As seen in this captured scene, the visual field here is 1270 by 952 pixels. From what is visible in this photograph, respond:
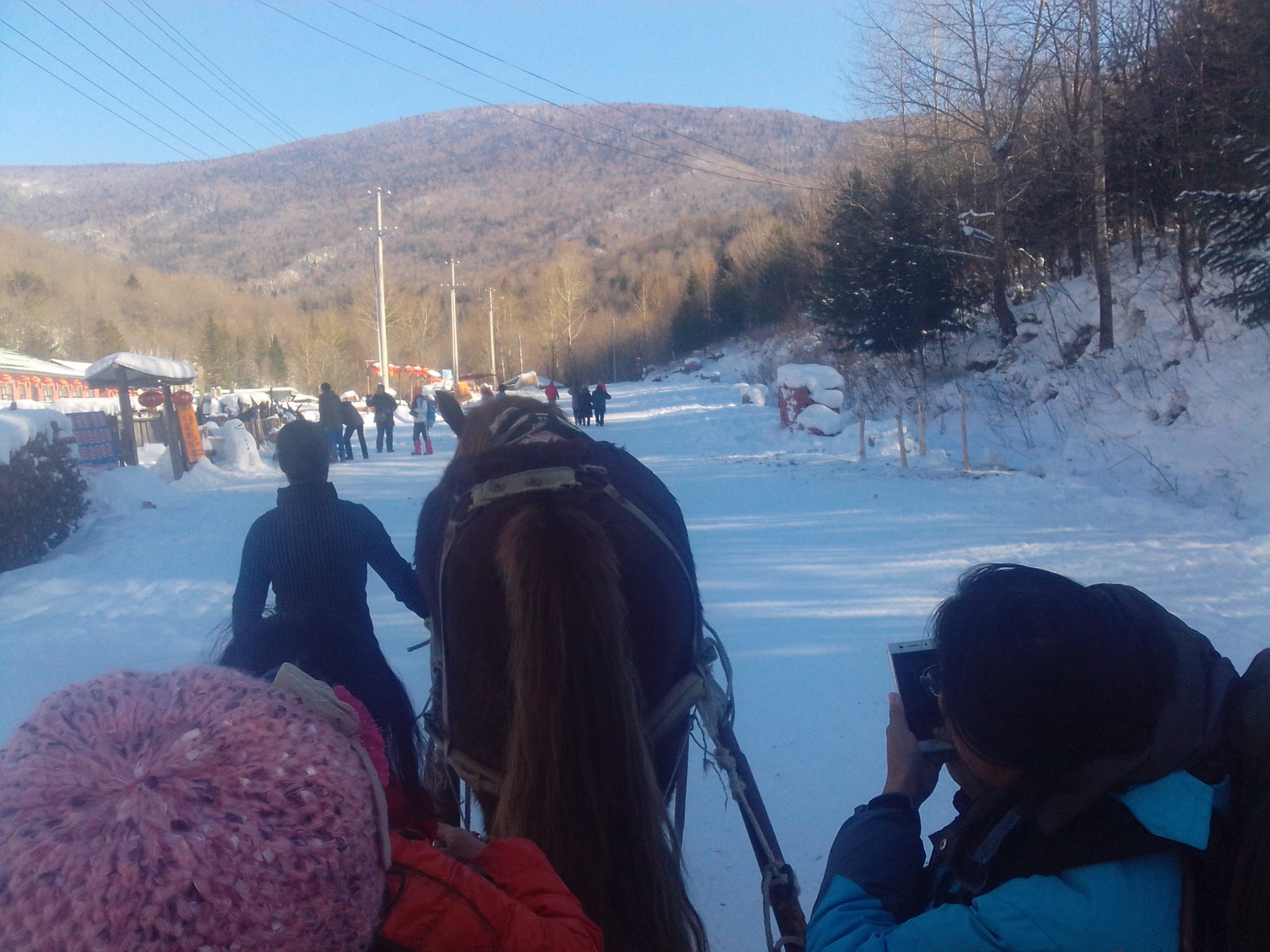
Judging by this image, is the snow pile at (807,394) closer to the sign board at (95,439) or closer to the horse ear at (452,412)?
the sign board at (95,439)

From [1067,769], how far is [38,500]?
1006 cm

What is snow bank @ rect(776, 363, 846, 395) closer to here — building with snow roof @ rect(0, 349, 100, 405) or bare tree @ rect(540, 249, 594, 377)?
building with snow roof @ rect(0, 349, 100, 405)

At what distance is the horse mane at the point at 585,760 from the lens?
1787 millimetres

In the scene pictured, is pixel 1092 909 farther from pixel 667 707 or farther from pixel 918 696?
pixel 667 707

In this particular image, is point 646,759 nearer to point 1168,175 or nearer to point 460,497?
point 460,497

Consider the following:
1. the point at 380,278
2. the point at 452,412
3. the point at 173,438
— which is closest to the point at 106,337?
the point at 380,278

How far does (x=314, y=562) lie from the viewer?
9.50 feet

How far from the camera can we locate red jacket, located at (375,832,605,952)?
1017 mm

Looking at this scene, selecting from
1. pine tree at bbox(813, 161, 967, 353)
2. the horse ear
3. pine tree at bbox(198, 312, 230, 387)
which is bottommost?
the horse ear

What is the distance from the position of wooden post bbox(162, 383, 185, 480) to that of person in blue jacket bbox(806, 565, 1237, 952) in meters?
15.3

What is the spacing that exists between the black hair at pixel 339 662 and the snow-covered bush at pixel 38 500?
7.36 metres

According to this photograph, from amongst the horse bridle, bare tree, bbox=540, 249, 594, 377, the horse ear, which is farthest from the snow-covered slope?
bare tree, bbox=540, 249, 594, 377

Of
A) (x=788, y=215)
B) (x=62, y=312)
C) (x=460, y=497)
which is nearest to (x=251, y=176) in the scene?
(x=62, y=312)

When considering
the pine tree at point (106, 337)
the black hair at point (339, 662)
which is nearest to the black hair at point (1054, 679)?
the black hair at point (339, 662)
